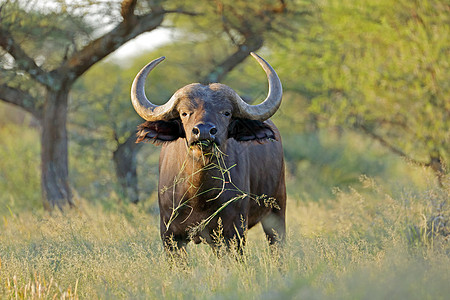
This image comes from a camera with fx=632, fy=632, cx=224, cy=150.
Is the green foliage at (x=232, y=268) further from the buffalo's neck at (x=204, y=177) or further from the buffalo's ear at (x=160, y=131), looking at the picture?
the buffalo's ear at (x=160, y=131)

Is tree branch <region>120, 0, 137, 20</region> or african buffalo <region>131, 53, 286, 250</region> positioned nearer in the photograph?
african buffalo <region>131, 53, 286, 250</region>

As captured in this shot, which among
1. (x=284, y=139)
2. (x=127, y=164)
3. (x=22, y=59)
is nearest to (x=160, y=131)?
(x=22, y=59)

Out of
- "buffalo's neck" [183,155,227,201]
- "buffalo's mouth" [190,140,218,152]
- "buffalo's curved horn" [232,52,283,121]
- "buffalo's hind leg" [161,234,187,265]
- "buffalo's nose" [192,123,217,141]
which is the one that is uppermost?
"buffalo's curved horn" [232,52,283,121]

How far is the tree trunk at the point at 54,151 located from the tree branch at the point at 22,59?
423mm

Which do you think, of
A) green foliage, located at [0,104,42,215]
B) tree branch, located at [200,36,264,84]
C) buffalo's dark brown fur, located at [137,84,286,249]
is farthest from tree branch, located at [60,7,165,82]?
buffalo's dark brown fur, located at [137,84,286,249]

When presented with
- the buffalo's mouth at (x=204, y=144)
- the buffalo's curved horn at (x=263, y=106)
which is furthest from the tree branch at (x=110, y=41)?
the buffalo's mouth at (x=204, y=144)

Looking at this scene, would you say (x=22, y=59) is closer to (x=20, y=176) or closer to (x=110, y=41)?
(x=110, y=41)

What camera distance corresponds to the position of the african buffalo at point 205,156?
546 cm

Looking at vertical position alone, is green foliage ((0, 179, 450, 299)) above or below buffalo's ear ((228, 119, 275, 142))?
below

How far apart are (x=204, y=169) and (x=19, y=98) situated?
22.0 ft

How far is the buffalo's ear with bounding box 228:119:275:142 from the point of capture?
5844mm

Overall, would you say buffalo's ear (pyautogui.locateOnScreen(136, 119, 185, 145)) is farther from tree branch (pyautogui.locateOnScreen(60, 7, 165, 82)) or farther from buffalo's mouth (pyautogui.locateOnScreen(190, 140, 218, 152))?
tree branch (pyautogui.locateOnScreen(60, 7, 165, 82))

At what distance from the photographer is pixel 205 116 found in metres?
5.25

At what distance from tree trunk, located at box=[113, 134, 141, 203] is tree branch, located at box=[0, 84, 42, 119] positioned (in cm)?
173
